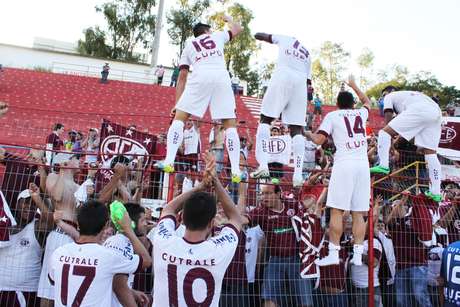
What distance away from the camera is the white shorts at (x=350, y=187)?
5.47 meters

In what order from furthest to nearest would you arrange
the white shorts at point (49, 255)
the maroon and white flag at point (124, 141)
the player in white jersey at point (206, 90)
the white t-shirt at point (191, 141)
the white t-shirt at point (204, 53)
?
1. the white t-shirt at point (191, 141)
2. the maroon and white flag at point (124, 141)
3. the white t-shirt at point (204, 53)
4. the player in white jersey at point (206, 90)
5. the white shorts at point (49, 255)

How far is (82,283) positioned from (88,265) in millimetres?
145

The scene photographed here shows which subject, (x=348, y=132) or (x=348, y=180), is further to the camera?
(x=348, y=132)

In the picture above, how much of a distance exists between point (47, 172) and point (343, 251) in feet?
12.6

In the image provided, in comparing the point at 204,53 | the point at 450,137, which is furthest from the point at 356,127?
the point at 450,137

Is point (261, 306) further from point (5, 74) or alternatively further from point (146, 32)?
point (146, 32)

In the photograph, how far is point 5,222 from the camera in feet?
16.9

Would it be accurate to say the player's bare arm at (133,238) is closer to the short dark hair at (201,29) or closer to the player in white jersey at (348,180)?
the player in white jersey at (348,180)

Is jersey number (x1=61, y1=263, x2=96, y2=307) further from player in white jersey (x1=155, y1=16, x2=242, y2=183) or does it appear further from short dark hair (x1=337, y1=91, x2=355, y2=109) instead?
short dark hair (x1=337, y1=91, x2=355, y2=109)

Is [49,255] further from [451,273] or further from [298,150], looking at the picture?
[451,273]

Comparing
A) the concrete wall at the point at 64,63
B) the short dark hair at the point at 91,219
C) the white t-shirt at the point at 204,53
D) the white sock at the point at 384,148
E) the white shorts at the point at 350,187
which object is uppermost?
the concrete wall at the point at 64,63

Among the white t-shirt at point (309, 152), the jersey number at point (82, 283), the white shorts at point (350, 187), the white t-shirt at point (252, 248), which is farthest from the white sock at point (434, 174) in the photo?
the jersey number at point (82, 283)

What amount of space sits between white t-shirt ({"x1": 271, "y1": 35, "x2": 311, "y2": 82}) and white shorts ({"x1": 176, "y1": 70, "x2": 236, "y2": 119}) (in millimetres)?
927

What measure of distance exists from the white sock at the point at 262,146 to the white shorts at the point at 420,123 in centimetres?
179
